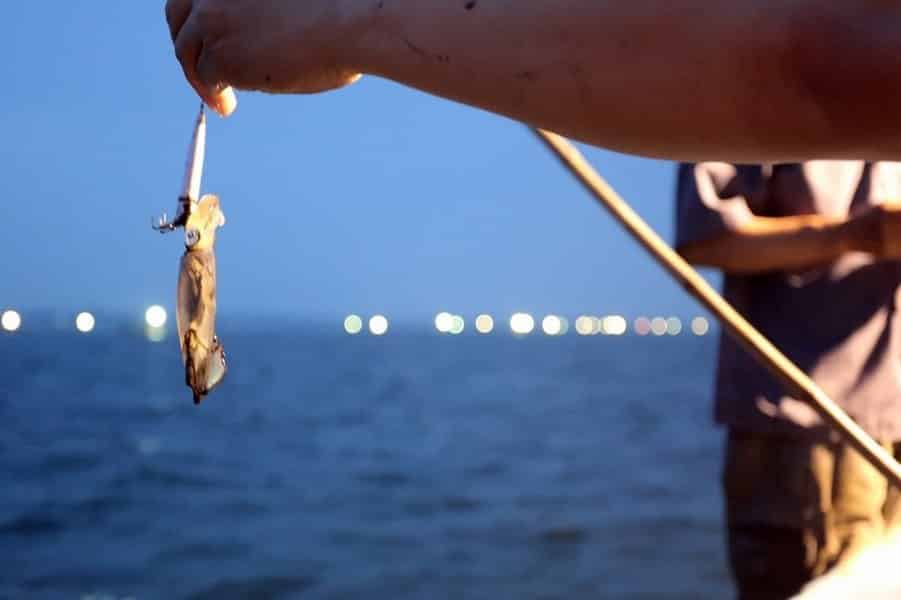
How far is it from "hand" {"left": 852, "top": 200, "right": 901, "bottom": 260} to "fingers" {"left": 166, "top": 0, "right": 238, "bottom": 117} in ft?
3.45

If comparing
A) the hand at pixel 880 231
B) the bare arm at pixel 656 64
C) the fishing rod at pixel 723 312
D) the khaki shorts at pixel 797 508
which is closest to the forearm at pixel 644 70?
the bare arm at pixel 656 64

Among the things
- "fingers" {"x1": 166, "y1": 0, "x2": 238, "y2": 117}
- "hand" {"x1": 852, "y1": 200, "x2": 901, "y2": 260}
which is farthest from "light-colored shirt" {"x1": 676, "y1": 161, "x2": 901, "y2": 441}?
"fingers" {"x1": 166, "y1": 0, "x2": 238, "y2": 117}

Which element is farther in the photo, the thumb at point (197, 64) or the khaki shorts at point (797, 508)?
the khaki shorts at point (797, 508)

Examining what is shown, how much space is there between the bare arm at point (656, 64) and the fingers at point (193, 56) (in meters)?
0.11

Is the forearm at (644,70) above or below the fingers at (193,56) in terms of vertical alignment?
below

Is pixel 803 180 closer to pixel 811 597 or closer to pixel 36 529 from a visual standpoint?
pixel 811 597

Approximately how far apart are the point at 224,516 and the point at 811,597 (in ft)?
25.6

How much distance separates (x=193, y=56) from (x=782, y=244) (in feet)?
3.77

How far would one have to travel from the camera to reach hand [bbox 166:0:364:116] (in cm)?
76

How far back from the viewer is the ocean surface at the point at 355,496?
6.91m

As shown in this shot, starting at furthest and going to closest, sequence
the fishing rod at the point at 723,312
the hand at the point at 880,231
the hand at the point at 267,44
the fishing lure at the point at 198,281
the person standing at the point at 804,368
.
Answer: the person standing at the point at 804,368, the hand at the point at 880,231, the fishing rod at the point at 723,312, the fishing lure at the point at 198,281, the hand at the point at 267,44

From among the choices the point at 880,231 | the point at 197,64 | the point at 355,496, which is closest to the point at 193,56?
the point at 197,64

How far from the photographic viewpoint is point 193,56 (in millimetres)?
891

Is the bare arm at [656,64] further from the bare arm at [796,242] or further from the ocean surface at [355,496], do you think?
the ocean surface at [355,496]
